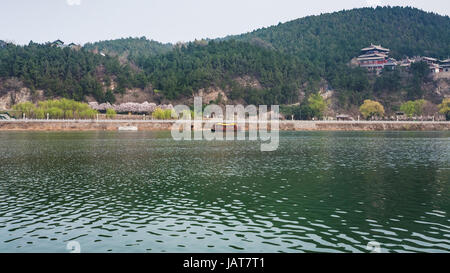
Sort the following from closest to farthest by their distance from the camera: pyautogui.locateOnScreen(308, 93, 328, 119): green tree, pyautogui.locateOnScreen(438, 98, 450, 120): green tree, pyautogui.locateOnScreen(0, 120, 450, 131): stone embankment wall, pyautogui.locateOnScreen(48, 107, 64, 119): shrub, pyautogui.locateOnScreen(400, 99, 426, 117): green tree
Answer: pyautogui.locateOnScreen(0, 120, 450, 131): stone embankment wall
pyautogui.locateOnScreen(48, 107, 64, 119): shrub
pyautogui.locateOnScreen(438, 98, 450, 120): green tree
pyautogui.locateOnScreen(308, 93, 328, 119): green tree
pyautogui.locateOnScreen(400, 99, 426, 117): green tree

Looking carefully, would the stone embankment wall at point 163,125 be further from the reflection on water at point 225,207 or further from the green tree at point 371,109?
the reflection on water at point 225,207

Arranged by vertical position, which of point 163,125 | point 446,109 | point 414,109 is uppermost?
point 414,109

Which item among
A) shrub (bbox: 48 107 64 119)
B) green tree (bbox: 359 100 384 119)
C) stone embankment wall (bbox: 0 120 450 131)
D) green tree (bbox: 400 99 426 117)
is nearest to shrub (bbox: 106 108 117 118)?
stone embankment wall (bbox: 0 120 450 131)

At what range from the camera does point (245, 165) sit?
158 feet

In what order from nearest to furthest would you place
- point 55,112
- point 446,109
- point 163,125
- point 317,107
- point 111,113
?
point 55,112 → point 163,125 → point 111,113 → point 446,109 → point 317,107

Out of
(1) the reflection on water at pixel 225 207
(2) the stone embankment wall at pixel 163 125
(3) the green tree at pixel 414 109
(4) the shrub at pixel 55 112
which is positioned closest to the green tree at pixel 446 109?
(3) the green tree at pixel 414 109

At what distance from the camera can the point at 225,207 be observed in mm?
26688

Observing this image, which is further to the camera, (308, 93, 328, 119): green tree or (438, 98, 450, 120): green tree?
(308, 93, 328, 119): green tree

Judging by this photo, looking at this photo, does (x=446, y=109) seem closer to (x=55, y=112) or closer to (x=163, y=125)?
(x=163, y=125)

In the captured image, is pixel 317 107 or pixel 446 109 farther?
pixel 317 107

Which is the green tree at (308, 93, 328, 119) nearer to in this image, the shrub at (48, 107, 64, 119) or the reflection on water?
the shrub at (48, 107, 64, 119)

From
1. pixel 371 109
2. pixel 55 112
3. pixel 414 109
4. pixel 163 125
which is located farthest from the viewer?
pixel 414 109

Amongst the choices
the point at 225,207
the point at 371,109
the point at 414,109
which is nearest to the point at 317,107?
the point at 371,109

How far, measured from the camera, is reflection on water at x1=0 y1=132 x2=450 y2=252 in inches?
774
